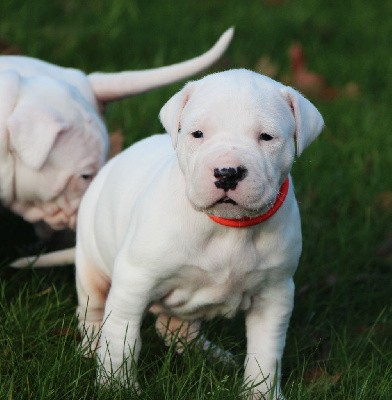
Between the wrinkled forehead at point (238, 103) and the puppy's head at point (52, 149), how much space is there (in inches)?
48.6

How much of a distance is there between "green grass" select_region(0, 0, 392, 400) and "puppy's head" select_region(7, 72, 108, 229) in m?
0.33

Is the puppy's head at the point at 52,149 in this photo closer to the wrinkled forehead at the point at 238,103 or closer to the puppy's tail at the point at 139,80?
the puppy's tail at the point at 139,80

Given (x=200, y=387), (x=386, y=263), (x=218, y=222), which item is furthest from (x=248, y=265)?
(x=386, y=263)

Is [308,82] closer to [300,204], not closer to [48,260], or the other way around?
[300,204]

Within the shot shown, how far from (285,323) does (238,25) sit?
476 cm

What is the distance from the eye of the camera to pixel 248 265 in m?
3.66

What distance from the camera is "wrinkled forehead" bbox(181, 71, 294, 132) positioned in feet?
10.9

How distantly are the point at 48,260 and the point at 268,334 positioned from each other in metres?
1.21

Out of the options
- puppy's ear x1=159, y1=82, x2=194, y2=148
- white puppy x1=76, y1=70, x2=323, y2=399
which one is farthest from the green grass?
puppy's ear x1=159, y1=82, x2=194, y2=148

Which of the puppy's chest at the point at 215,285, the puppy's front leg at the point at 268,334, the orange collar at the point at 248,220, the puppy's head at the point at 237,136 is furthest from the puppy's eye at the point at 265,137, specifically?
the puppy's front leg at the point at 268,334

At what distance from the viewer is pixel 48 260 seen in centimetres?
459

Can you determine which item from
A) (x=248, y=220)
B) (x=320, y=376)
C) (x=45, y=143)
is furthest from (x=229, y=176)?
(x=45, y=143)

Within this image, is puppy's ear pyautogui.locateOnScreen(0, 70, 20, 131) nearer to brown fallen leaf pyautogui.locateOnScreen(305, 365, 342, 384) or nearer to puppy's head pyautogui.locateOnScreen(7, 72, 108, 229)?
puppy's head pyautogui.locateOnScreen(7, 72, 108, 229)

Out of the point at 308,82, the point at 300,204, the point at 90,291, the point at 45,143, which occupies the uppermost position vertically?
the point at 45,143
